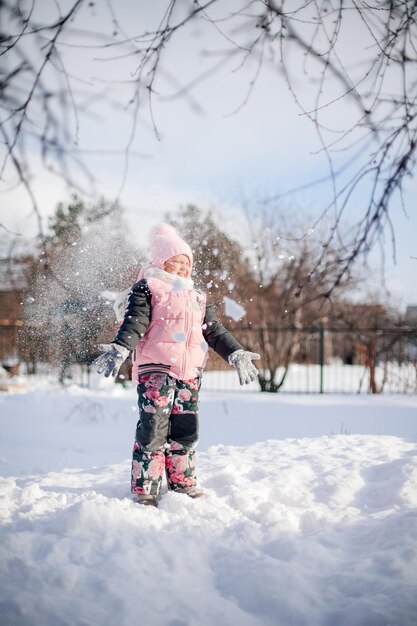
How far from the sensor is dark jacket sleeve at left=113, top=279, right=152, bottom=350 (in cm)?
241

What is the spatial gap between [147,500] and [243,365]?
0.92 metres

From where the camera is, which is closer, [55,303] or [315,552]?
[315,552]

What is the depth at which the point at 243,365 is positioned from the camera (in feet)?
8.86

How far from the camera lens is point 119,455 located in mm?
4234

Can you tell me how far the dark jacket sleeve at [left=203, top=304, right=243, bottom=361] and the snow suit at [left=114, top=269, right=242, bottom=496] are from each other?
12 centimetres

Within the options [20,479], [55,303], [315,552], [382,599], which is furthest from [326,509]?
[55,303]

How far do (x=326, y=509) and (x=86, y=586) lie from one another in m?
1.29

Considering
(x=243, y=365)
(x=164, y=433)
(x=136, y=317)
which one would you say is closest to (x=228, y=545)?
(x=164, y=433)

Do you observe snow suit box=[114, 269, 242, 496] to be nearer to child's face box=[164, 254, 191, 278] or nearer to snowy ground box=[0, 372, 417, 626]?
child's face box=[164, 254, 191, 278]

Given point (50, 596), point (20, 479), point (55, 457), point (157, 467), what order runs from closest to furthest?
1. point (50, 596)
2. point (157, 467)
3. point (20, 479)
4. point (55, 457)

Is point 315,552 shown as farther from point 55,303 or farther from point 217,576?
point 55,303

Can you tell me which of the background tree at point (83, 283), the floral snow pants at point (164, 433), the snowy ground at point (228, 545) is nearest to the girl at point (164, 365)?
the floral snow pants at point (164, 433)

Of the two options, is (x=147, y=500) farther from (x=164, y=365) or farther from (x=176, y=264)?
(x=176, y=264)

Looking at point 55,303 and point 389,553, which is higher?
point 55,303
